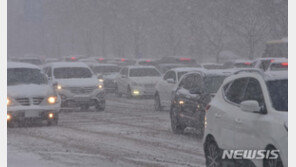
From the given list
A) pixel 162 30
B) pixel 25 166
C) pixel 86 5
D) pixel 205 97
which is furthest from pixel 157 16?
pixel 25 166

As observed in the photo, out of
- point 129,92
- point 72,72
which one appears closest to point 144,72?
point 129,92

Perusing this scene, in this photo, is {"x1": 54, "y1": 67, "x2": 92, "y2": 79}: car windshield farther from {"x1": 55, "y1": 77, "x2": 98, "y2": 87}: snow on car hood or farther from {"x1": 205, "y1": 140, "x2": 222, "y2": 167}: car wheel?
{"x1": 205, "y1": 140, "x2": 222, "y2": 167}: car wheel

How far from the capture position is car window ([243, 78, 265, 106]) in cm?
884

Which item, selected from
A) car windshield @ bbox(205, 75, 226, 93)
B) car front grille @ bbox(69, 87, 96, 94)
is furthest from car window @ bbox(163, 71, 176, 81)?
car windshield @ bbox(205, 75, 226, 93)

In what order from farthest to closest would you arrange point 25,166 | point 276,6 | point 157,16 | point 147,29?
point 147,29, point 157,16, point 276,6, point 25,166

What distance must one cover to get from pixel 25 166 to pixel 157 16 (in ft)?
204

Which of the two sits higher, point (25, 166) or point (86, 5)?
point (86, 5)

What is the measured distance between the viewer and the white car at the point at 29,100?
1898cm

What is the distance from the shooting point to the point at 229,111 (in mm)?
9445

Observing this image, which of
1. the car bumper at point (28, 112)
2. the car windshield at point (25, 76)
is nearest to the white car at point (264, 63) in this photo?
the car windshield at point (25, 76)

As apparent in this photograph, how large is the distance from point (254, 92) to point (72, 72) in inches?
711

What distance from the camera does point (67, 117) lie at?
22.8 metres
